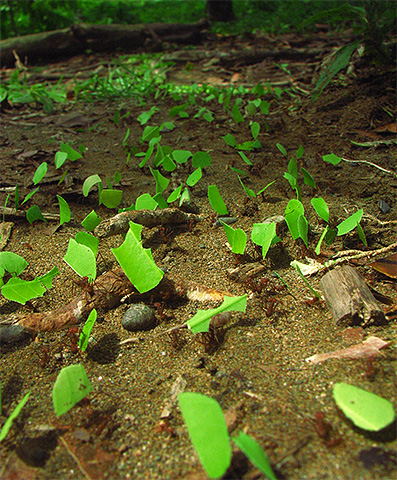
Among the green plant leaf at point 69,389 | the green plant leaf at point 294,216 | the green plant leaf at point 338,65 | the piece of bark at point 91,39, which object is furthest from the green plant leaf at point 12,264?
the piece of bark at point 91,39

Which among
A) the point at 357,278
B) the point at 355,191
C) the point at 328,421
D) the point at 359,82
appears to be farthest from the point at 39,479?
the point at 359,82

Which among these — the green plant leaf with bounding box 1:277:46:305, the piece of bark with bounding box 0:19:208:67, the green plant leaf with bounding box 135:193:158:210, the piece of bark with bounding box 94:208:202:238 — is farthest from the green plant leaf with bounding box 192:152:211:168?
the piece of bark with bounding box 0:19:208:67

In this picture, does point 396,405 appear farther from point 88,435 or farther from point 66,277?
point 66,277

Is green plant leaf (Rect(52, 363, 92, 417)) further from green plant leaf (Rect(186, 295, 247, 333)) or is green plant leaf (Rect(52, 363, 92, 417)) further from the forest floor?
green plant leaf (Rect(186, 295, 247, 333))

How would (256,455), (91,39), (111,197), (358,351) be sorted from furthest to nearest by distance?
1. (91,39)
2. (111,197)
3. (358,351)
4. (256,455)

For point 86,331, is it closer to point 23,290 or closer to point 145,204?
point 23,290

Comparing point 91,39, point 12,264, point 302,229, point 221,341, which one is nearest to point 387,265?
point 302,229

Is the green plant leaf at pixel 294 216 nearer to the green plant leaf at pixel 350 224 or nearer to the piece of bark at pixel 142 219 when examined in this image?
the green plant leaf at pixel 350 224
